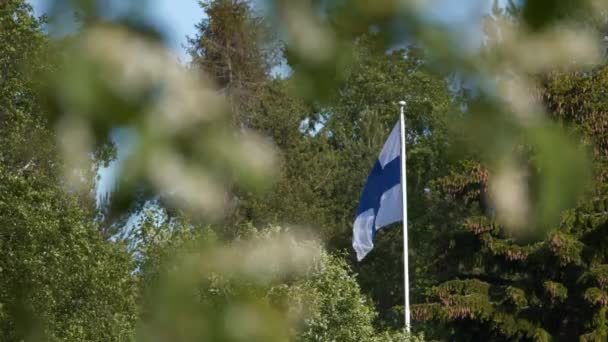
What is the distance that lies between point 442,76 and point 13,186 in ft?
56.6

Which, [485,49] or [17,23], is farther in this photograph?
[17,23]

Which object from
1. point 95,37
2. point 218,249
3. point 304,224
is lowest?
point 218,249

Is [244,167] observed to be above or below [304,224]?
below

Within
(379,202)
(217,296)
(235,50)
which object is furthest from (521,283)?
(217,296)

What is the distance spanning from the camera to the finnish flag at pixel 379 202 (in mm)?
22469

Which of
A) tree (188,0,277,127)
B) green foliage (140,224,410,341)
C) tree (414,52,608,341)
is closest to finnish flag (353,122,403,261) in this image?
tree (414,52,608,341)

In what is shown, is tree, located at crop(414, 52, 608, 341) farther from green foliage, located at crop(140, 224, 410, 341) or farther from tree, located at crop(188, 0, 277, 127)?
green foliage, located at crop(140, 224, 410, 341)

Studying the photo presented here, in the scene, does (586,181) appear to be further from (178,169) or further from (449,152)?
(178,169)

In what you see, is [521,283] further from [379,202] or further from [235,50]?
[235,50]

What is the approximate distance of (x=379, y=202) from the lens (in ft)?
74.3

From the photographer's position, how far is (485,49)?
1510mm

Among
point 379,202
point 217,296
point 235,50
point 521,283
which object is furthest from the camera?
point 521,283

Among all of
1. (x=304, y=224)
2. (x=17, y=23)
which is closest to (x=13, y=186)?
(x=17, y=23)

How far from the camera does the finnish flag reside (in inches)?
885
